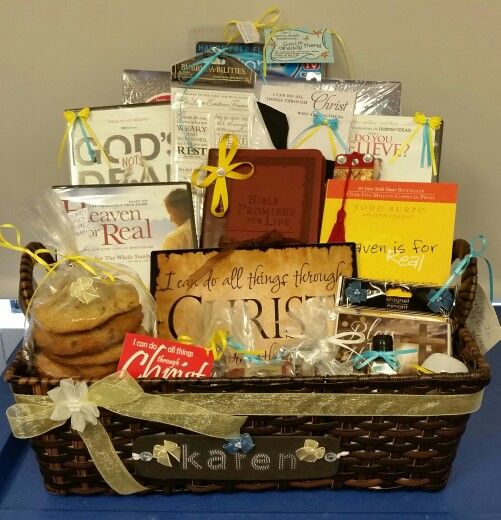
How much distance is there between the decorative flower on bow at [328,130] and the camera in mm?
989

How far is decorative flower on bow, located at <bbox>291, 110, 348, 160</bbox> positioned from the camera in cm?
99

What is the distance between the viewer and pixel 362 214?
932 millimetres

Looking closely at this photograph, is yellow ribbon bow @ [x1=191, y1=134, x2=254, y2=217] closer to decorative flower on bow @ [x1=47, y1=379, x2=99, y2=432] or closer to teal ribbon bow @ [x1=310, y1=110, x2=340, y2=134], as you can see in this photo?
teal ribbon bow @ [x1=310, y1=110, x2=340, y2=134]

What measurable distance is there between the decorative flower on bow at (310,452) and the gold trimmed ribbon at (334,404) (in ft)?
0.14

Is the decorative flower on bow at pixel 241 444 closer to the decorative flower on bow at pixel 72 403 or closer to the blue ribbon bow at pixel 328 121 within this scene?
the decorative flower on bow at pixel 72 403

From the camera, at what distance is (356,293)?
2.79 feet

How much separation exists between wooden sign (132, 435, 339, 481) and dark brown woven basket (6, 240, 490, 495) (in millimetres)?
11

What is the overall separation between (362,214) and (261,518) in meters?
0.46

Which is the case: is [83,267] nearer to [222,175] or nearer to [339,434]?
[222,175]

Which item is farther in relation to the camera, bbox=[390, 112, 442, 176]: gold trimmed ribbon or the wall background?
the wall background

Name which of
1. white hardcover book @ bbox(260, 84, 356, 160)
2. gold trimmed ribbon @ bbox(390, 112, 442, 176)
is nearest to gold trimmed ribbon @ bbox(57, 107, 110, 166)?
white hardcover book @ bbox(260, 84, 356, 160)

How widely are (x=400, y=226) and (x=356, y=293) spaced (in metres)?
0.15

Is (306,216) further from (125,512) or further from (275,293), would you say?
(125,512)

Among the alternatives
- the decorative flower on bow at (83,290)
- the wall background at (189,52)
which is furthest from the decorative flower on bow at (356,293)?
the wall background at (189,52)
